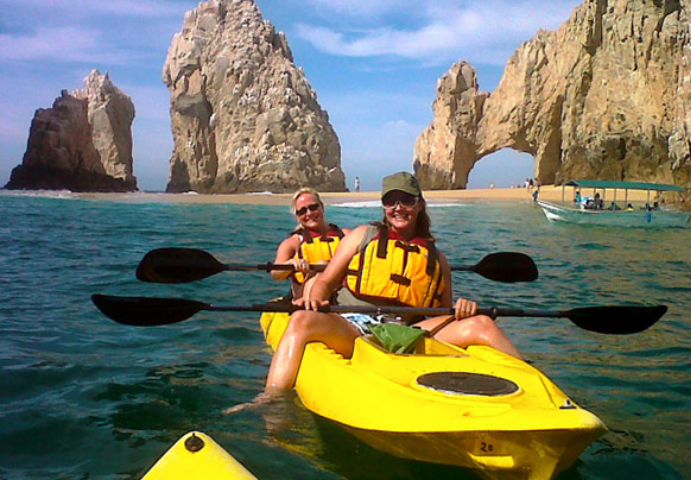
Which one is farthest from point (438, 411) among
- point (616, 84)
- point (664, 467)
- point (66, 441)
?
point (616, 84)

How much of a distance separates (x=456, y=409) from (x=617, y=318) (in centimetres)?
149

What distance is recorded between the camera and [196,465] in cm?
209

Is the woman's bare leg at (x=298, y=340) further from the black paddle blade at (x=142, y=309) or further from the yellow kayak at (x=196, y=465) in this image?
the yellow kayak at (x=196, y=465)

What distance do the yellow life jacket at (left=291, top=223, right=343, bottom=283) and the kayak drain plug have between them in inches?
117

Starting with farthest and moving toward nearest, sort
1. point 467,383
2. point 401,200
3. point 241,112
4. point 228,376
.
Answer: point 241,112 < point 228,376 < point 401,200 < point 467,383

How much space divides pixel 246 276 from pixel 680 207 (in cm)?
1725

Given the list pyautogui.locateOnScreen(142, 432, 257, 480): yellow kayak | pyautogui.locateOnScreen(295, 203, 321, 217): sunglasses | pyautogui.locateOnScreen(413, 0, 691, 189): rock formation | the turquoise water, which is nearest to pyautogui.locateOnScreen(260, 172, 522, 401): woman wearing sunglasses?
the turquoise water

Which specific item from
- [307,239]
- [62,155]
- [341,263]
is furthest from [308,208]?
[62,155]

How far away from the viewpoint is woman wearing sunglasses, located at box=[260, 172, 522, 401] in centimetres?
359

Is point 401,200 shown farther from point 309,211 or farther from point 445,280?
point 309,211


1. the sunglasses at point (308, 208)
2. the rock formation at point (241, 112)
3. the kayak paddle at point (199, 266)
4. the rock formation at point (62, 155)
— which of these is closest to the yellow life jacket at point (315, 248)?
the sunglasses at point (308, 208)

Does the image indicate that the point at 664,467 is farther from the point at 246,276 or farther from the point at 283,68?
the point at 283,68

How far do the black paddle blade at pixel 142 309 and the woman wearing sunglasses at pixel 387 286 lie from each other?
0.64 metres

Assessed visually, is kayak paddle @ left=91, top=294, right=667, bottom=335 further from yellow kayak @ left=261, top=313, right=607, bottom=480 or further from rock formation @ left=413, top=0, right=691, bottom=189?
rock formation @ left=413, top=0, right=691, bottom=189
